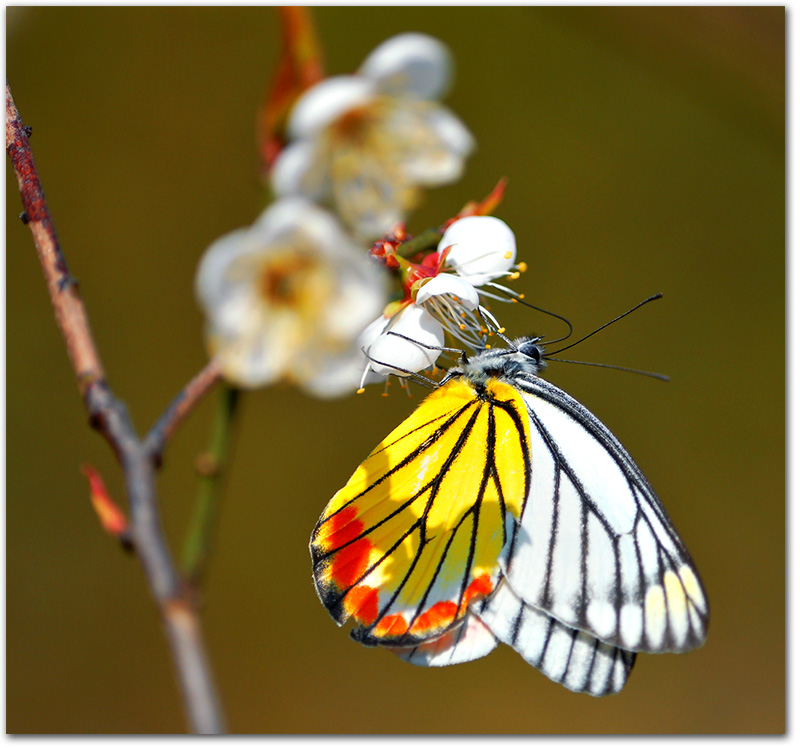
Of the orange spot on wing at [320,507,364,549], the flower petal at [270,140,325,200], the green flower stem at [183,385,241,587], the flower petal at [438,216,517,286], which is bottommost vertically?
the orange spot on wing at [320,507,364,549]

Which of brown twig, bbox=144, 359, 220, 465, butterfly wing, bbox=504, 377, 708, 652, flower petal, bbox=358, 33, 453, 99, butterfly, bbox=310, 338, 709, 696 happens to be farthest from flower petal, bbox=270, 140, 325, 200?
butterfly wing, bbox=504, 377, 708, 652

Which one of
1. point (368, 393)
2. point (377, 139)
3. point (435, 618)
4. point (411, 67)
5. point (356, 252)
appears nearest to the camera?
point (356, 252)

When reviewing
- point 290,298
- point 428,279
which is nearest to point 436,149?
point 428,279

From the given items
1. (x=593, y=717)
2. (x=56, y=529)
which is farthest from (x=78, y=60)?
(x=593, y=717)

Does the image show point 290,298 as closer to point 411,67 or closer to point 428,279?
point 428,279

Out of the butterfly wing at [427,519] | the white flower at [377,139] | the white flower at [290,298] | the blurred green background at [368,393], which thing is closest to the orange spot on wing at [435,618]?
the butterfly wing at [427,519]

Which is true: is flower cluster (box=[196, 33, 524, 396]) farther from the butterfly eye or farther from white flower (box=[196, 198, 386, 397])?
the butterfly eye
